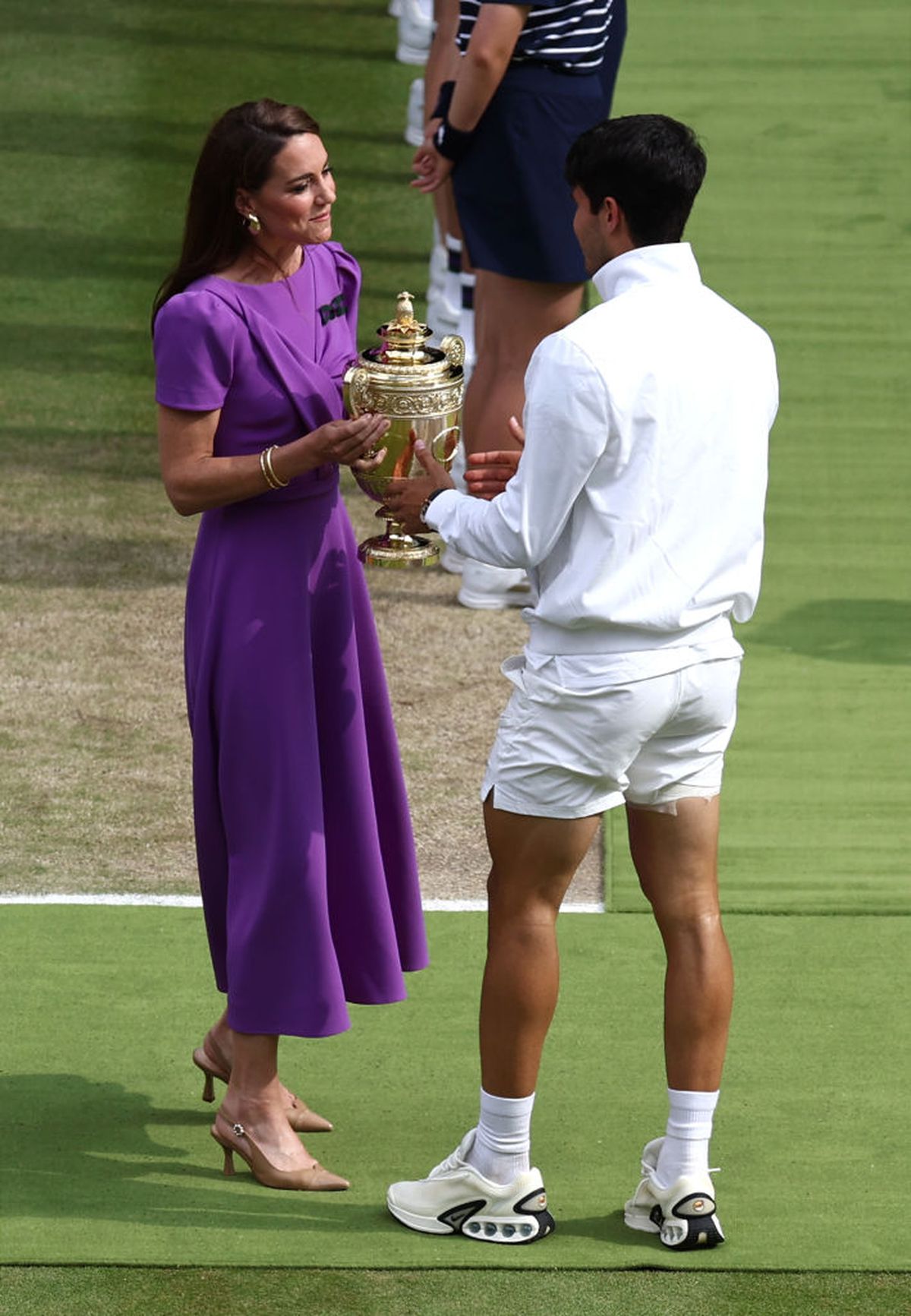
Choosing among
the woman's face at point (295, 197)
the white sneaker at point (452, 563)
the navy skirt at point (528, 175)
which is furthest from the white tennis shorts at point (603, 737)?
the white sneaker at point (452, 563)

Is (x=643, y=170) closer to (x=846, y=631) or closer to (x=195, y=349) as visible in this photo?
(x=195, y=349)

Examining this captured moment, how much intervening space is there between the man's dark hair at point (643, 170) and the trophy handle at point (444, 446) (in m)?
0.57

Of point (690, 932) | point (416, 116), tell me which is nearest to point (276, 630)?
point (690, 932)

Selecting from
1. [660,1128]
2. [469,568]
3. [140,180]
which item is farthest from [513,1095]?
[140,180]

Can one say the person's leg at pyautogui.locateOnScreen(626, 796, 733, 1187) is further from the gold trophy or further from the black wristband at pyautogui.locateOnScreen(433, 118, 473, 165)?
the black wristband at pyautogui.locateOnScreen(433, 118, 473, 165)

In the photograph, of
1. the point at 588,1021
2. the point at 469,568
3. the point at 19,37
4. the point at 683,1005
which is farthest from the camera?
the point at 19,37

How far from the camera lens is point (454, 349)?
14.3ft

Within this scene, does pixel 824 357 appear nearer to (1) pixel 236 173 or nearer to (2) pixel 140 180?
(2) pixel 140 180

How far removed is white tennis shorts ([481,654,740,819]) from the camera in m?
3.92

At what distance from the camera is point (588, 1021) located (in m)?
5.19

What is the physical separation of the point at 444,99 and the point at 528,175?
45 centimetres

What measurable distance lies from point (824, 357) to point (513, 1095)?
20.6 feet

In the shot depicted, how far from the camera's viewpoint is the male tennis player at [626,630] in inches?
149

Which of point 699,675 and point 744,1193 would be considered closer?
point 699,675
